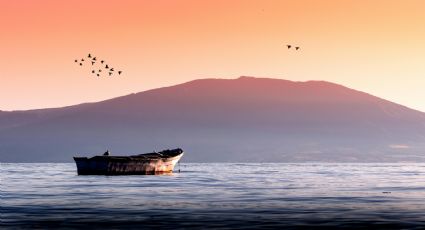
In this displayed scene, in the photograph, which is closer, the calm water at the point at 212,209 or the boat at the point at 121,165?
the calm water at the point at 212,209

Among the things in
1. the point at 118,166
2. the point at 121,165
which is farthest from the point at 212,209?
the point at 121,165

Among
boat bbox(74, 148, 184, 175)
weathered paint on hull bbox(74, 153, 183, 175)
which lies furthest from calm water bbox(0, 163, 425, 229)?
boat bbox(74, 148, 184, 175)

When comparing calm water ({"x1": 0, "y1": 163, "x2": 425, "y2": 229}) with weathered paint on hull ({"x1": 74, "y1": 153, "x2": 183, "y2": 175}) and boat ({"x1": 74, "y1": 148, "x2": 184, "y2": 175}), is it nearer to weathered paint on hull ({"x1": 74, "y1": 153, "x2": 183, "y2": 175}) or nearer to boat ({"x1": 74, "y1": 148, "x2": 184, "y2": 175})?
weathered paint on hull ({"x1": 74, "y1": 153, "x2": 183, "y2": 175})

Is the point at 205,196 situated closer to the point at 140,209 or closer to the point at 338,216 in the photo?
the point at 140,209

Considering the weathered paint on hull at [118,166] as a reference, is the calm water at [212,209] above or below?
below

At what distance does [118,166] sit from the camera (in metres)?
138

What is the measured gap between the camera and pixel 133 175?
138875 millimetres

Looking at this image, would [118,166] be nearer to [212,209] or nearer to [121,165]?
[121,165]

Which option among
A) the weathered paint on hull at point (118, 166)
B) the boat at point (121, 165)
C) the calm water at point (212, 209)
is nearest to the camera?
the calm water at point (212, 209)

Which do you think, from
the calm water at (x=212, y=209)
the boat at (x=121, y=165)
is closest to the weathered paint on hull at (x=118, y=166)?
the boat at (x=121, y=165)

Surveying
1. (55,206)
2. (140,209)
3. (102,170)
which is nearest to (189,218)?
(140,209)

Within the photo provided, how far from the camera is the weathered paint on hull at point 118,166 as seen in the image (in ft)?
447

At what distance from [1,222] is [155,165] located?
3675 inches

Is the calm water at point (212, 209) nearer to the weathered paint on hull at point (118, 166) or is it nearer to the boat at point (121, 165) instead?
the weathered paint on hull at point (118, 166)
